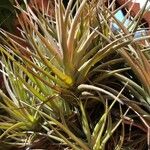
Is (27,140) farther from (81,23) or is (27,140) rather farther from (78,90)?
(81,23)

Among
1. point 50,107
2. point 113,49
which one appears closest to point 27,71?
point 50,107

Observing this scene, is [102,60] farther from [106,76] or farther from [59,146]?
[59,146]

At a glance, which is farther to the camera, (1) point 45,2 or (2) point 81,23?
(1) point 45,2

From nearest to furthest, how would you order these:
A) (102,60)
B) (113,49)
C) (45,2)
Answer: (113,49)
(102,60)
(45,2)

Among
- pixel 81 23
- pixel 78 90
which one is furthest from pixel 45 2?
pixel 78 90

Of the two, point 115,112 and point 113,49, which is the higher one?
point 113,49

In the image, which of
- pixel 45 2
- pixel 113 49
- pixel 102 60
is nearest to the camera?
pixel 113 49
